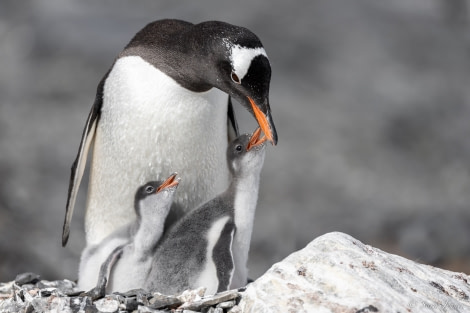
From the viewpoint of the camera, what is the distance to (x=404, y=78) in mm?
5418

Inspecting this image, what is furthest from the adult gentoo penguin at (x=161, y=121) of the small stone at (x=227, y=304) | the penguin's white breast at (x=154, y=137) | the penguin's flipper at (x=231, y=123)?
the small stone at (x=227, y=304)

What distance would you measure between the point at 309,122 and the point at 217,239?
2.74 metres

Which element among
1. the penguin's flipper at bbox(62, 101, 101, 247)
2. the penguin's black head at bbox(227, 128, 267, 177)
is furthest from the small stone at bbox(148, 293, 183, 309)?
the penguin's flipper at bbox(62, 101, 101, 247)

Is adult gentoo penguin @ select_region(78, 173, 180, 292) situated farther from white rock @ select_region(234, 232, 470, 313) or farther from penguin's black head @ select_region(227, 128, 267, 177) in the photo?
white rock @ select_region(234, 232, 470, 313)

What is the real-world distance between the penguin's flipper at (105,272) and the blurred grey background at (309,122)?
2.20m

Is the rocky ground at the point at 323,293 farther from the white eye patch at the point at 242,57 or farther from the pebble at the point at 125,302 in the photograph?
the white eye patch at the point at 242,57

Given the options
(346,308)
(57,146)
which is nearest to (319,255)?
(346,308)

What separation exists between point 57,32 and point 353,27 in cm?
203

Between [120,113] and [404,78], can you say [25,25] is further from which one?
[120,113]

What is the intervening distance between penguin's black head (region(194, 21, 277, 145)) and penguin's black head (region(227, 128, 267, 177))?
0.28m

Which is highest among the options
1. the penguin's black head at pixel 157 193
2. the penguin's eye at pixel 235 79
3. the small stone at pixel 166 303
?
the penguin's eye at pixel 235 79

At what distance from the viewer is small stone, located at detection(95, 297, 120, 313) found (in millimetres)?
2170

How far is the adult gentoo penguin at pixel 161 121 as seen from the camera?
255 centimetres

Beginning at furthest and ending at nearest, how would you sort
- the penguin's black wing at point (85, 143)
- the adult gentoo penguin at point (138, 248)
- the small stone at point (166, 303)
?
the penguin's black wing at point (85, 143)
the adult gentoo penguin at point (138, 248)
the small stone at point (166, 303)
